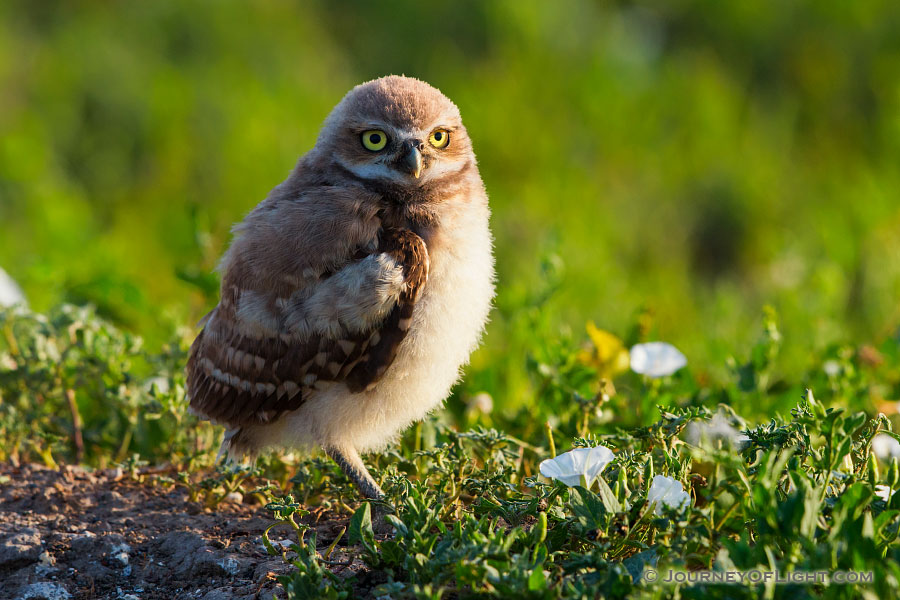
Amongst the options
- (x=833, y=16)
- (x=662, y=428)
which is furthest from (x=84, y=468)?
(x=833, y=16)

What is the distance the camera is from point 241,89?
923 cm

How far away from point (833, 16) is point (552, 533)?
342 inches

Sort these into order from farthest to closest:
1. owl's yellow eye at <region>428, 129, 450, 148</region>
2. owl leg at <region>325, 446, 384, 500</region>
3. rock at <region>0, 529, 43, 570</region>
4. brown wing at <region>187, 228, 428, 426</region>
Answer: owl's yellow eye at <region>428, 129, 450, 148</region>, owl leg at <region>325, 446, 384, 500</region>, brown wing at <region>187, 228, 428, 426</region>, rock at <region>0, 529, 43, 570</region>

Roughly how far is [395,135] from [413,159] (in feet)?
0.44

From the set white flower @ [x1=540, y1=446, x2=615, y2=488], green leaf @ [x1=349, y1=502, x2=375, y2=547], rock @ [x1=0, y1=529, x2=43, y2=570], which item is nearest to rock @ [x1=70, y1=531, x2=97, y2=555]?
rock @ [x1=0, y1=529, x2=43, y2=570]

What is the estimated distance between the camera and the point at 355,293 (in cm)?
321

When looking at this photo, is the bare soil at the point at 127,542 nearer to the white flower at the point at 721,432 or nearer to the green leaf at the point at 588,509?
the green leaf at the point at 588,509

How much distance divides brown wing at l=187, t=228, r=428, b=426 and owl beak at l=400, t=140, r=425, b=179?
0.92 ft

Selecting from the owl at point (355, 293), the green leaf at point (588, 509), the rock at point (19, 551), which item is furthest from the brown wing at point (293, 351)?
the green leaf at point (588, 509)

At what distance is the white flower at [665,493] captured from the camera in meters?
2.62

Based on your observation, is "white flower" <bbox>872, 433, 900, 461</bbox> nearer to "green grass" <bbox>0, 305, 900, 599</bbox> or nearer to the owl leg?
"green grass" <bbox>0, 305, 900, 599</bbox>

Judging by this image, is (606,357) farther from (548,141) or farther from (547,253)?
(548,141)

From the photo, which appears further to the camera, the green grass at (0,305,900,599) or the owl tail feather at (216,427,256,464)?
the owl tail feather at (216,427,256,464)

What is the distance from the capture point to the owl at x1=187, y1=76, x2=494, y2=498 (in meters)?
3.27
